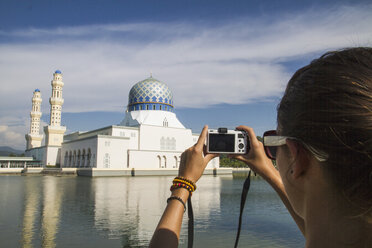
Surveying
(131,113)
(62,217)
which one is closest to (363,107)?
(62,217)

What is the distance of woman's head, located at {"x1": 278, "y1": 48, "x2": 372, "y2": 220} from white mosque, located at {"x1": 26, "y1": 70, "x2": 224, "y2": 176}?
25884 mm

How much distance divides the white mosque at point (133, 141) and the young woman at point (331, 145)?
25833mm

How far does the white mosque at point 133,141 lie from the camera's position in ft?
90.9

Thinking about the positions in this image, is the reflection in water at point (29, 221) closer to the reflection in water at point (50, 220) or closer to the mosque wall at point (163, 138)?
the reflection in water at point (50, 220)

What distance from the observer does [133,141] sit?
30500 mm

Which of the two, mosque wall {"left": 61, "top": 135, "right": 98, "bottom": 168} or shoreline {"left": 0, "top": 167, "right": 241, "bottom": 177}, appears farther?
mosque wall {"left": 61, "top": 135, "right": 98, "bottom": 168}

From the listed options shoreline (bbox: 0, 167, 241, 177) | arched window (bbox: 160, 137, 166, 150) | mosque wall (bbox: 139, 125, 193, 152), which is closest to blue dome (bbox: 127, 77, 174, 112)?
mosque wall (bbox: 139, 125, 193, 152)

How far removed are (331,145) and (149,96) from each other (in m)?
33.9

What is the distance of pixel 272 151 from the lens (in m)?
0.80

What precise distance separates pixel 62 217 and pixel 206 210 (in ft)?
11.2

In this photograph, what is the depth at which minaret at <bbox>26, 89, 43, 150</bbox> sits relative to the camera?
39469mm

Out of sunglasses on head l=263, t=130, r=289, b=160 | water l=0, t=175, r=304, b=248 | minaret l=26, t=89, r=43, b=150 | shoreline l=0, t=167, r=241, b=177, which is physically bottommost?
water l=0, t=175, r=304, b=248

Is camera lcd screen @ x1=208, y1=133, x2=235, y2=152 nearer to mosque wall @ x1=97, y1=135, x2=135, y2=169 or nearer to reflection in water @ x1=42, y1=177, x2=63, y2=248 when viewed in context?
reflection in water @ x1=42, y1=177, x2=63, y2=248

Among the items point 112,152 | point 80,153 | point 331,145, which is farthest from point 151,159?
point 331,145
